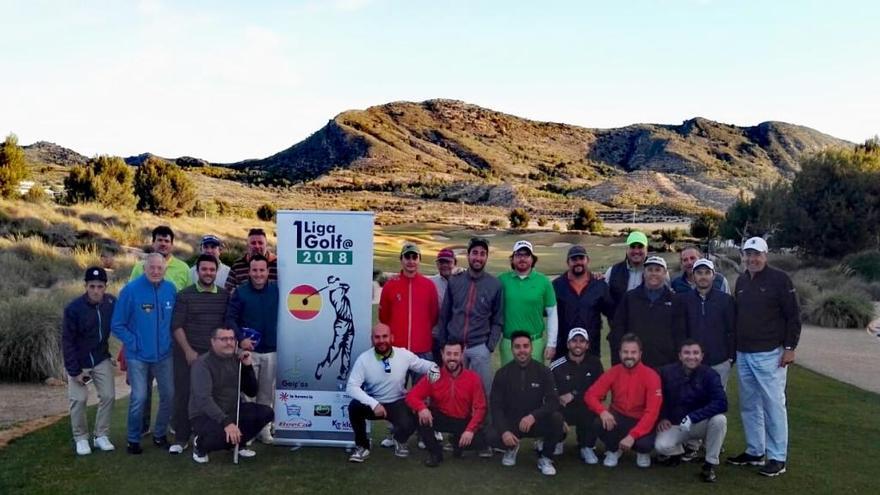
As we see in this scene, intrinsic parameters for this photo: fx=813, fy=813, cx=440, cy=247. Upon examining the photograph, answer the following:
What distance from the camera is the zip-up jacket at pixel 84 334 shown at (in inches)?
299

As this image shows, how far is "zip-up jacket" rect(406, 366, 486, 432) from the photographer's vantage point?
7.64m

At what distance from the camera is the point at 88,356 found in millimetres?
7695

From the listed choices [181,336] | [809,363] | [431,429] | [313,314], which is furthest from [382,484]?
[809,363]

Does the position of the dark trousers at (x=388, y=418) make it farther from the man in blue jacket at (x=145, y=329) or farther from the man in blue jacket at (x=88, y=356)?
the man in blue jacket at (x=88, y=356)

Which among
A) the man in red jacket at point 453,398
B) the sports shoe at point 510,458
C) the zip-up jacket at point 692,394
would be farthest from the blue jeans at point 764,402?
the man in red jacket at point 453,398

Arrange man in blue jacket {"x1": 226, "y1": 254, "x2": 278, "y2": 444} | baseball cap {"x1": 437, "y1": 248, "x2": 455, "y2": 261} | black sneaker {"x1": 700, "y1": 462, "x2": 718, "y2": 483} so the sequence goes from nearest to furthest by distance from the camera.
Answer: black sneaker {"x1": 700, "y1": 462, "x2": 718, "y2": 483}, man in blue jacket {"x1": 226, "y1": 254, "x2": 278, "y2": 444}, baseball cap {"x1": 437, "y1": 248, "x2": 455, "y2": 261}

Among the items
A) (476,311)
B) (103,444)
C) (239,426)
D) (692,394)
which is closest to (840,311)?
(692,394)

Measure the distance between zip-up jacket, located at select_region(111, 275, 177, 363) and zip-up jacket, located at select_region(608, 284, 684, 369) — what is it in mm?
4335

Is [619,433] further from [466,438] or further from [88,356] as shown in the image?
[88,356]

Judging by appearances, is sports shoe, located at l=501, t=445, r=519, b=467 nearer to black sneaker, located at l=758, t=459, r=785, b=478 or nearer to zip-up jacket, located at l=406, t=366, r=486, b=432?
zip-up jacket, located at l=406, t=366, r=486, b=432

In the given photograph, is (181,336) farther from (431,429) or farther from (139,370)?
(431,429)

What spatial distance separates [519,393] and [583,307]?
118 cm

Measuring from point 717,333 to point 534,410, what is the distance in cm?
188

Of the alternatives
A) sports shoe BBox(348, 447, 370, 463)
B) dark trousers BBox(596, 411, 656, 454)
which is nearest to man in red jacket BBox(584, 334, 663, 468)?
dark trousers BBox(596, 411, 656, 454)
